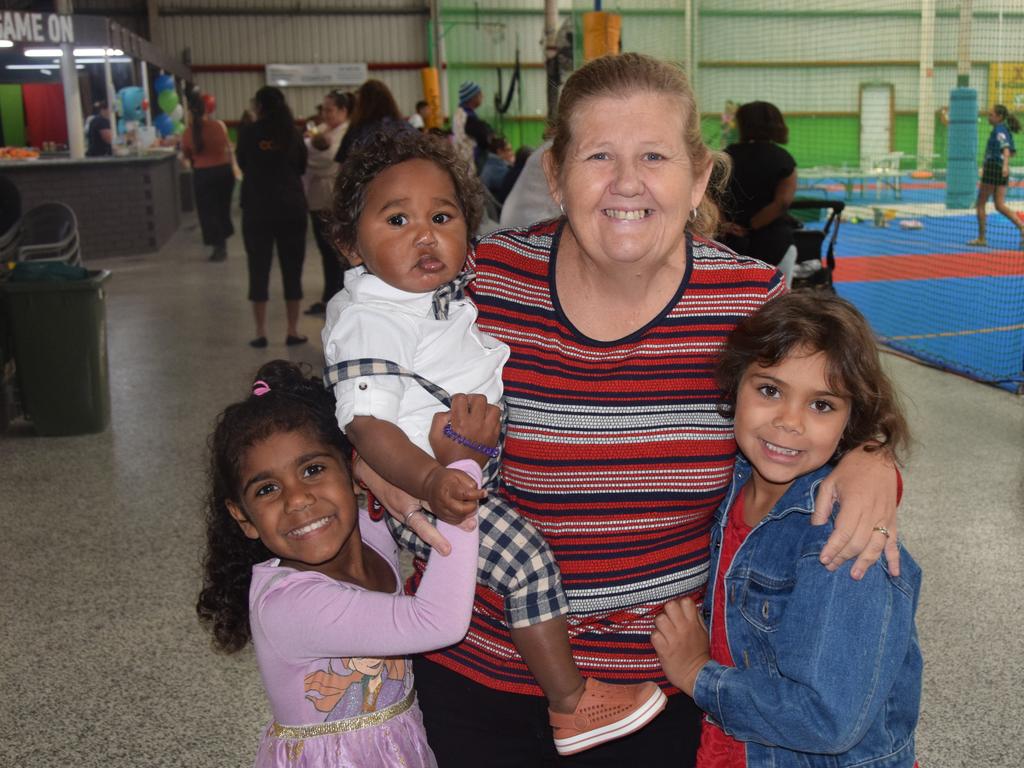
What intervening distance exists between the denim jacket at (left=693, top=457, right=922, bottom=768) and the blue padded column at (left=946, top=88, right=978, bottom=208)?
34.8 feet

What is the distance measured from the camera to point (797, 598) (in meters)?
1.29

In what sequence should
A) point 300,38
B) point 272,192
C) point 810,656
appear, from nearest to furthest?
point 810,656 < point 272,192 < point 300,38

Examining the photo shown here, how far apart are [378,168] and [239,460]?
0.52 m

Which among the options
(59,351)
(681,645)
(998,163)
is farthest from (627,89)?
(998,163)

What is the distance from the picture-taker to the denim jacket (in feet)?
4.13

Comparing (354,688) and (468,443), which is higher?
(468,443)

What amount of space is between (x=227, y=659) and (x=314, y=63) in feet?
81.0

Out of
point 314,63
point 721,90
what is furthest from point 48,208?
point 314,63

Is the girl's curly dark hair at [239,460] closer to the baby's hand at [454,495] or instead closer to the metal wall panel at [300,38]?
the baby's hand at [454,495]

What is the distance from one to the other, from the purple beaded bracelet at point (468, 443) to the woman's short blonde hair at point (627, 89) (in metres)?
0.44

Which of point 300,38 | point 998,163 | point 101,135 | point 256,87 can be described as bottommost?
point 998,163

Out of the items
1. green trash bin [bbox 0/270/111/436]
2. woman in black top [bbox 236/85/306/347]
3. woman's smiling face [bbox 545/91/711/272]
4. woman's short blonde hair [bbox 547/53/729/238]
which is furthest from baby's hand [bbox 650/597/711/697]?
woman in black top [bbox 236/85/306/347]

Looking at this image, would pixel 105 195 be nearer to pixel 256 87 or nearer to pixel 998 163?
pixel 998 163

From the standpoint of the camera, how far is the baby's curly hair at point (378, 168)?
166 centimetres
